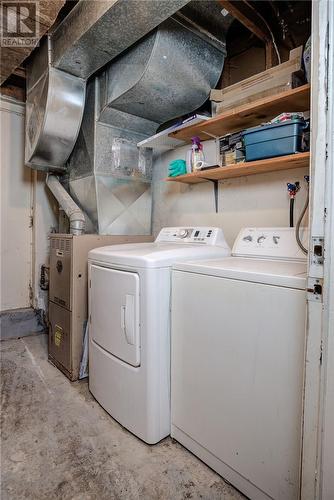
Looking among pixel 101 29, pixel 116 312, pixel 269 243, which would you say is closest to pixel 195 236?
pixel 269 243

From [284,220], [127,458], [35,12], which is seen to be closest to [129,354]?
[127,458]

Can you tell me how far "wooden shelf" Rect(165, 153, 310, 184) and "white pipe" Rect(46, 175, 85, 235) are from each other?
0.82 meters

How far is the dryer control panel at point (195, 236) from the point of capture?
A: 192cm

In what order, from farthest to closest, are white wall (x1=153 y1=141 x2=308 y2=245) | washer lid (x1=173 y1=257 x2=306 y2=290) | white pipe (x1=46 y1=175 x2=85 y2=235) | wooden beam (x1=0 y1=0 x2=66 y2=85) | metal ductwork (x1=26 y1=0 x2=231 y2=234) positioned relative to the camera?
1. white pipe (x1=46 y1=175 x2=85 y2=235)
2. white wall (x1=153 y1=141 x2=308 y2=245)
3. metal ductwork (x1=26 y1=0 x2=231 y2=234)
4. wooden beam (x1=0 y1=0 x2=66 y2=85)
5. washer lid (x1=173 y1=257 x2=306 y2=290)

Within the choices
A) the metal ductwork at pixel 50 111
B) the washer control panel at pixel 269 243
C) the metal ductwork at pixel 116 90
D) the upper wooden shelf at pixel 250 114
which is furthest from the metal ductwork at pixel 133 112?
the washer control panel at pixel 269 243

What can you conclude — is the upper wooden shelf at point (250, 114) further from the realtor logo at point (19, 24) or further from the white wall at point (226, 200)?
the realtor logo at point (19, 24)

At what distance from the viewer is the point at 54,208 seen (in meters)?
3.31

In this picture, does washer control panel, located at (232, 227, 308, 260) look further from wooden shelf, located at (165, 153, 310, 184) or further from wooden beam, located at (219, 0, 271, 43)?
wooden beam, located at (219, 0, 271, 43)

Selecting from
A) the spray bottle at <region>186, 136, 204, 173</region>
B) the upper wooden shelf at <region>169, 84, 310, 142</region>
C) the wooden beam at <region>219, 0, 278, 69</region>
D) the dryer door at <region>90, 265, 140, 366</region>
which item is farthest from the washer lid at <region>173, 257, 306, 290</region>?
the wooden beam at <region>219, 0, 278, 69</region>

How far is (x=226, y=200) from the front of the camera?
216 cm

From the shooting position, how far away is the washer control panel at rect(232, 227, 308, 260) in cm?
152

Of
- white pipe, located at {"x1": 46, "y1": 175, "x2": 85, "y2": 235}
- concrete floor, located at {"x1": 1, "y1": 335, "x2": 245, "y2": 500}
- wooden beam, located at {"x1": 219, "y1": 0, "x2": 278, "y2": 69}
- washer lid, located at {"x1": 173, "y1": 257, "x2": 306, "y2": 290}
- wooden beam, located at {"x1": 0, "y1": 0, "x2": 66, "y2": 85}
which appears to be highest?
wooden beam, located at {"x1": 219, "y1": 0, "x2": 278, "y2": 69}

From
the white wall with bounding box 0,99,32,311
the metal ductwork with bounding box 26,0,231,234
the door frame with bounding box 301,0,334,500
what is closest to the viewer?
the door frame with bounding box 301,0,334,500

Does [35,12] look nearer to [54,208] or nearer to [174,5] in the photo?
[174,5]
